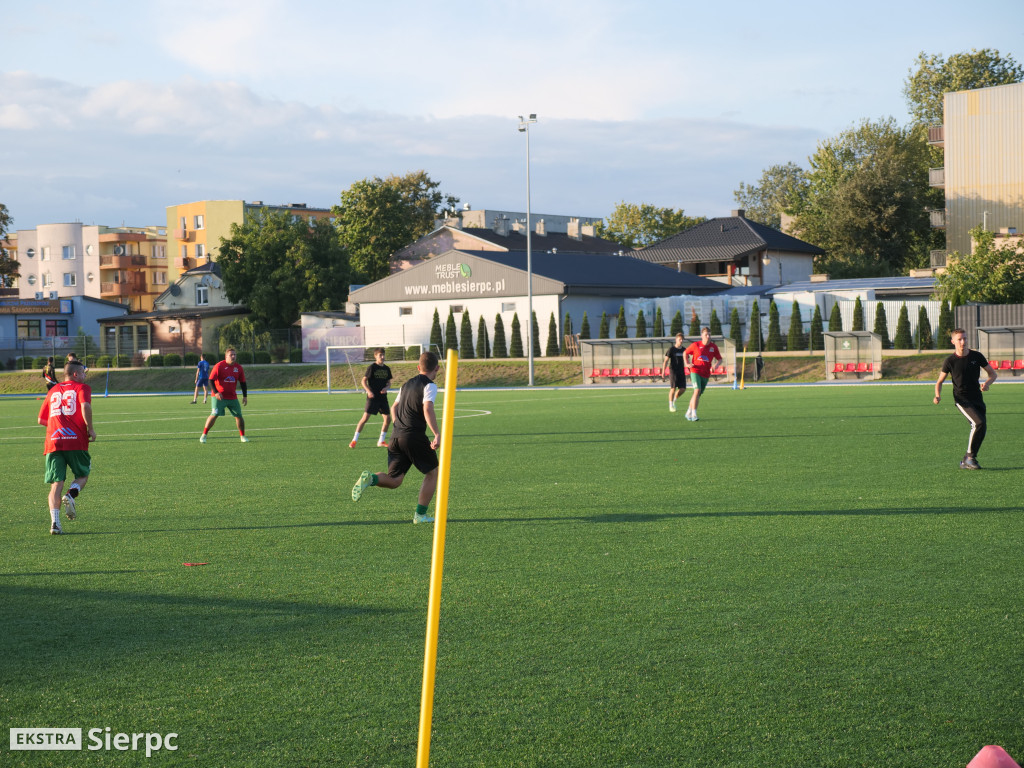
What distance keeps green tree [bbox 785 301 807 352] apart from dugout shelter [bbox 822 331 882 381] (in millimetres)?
6136

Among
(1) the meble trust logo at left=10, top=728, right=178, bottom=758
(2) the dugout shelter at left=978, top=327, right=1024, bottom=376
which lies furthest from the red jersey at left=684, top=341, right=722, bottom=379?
(2) the dugout shelter at left=978, top=327, right=1024, bottom=376

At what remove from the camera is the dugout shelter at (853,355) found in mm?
46094

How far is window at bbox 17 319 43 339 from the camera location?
270 feet

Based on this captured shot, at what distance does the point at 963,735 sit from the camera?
4723 mm

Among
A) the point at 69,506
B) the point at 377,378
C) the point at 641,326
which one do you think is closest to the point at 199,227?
the point at 641,326

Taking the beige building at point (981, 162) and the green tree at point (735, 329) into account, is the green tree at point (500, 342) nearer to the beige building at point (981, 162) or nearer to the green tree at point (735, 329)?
the green tree at point (735, 329)

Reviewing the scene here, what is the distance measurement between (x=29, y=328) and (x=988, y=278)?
67428 mm

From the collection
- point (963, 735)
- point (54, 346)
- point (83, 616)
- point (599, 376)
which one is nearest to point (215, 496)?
point (83, 616)

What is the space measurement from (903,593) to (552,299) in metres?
52.5

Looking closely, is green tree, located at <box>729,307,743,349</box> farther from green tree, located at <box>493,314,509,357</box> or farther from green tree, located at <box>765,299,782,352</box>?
green tree, located at <box>493,314,509,357</box>

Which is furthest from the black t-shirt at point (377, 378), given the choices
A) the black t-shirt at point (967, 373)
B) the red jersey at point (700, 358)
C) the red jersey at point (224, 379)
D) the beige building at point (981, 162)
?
the beige building at point (981, 162)

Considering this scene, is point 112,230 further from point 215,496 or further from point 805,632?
point 805,632

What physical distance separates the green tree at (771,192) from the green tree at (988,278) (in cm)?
5112

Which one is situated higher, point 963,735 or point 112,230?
point 112,230
